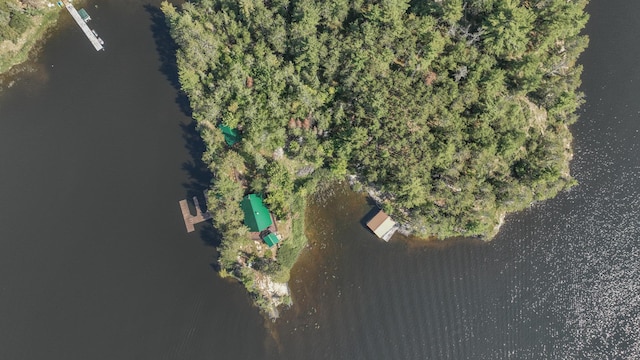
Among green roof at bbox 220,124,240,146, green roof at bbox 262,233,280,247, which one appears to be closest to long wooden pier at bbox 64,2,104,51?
green roof at bbox 220,124,240,146

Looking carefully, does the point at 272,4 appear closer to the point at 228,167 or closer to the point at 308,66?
the point at 308,66

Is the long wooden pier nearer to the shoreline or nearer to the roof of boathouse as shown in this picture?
the shoreline

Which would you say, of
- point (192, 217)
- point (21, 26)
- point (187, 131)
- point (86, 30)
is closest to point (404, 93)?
point (187, 131)

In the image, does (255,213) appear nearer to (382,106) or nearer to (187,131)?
(187,131)

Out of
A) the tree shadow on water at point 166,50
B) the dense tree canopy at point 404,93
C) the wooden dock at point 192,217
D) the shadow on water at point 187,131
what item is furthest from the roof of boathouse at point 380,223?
the tree shadow on water at point 166,50

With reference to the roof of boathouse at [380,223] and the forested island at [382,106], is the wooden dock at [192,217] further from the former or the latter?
the roof of boathouse at [380,223]

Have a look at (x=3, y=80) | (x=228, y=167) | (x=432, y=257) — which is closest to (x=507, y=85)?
(x=432, y=257)
